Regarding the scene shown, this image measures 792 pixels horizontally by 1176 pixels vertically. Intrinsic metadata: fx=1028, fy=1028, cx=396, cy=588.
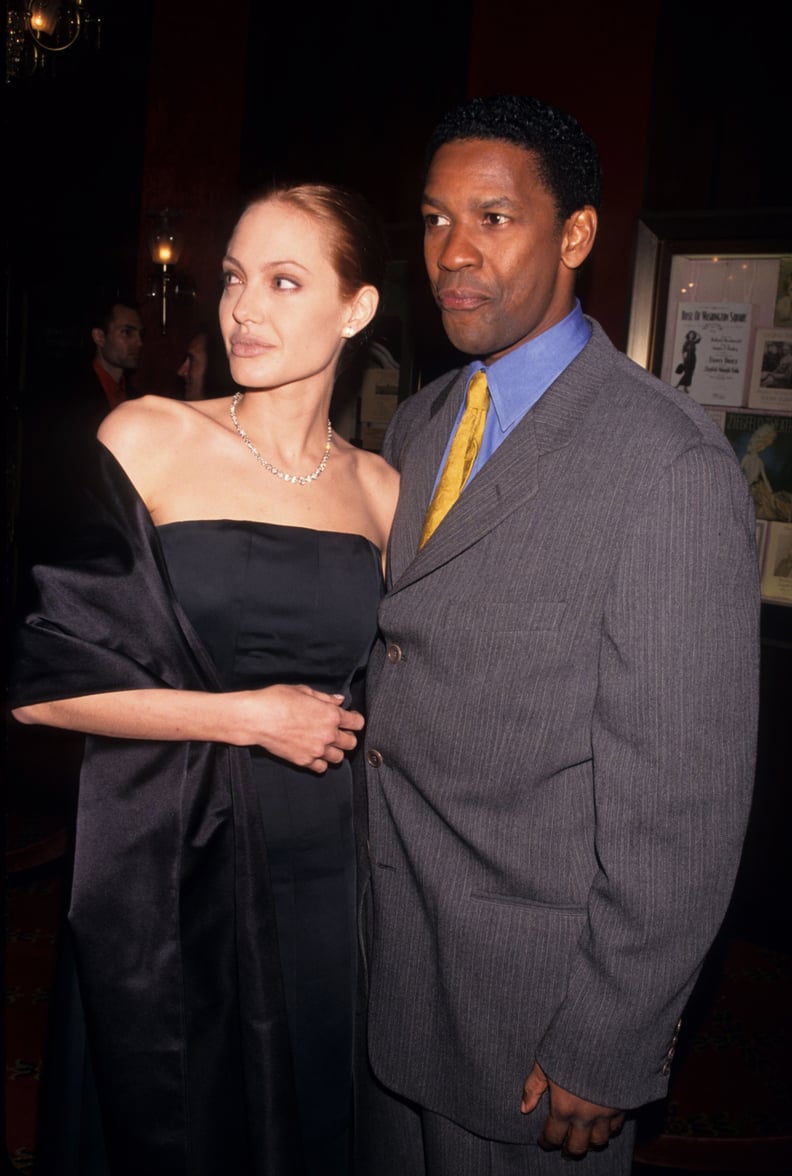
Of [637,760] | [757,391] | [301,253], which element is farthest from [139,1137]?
[757,391]

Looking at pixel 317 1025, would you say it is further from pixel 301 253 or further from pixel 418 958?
pixel 301 253

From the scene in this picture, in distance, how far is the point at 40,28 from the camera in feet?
15.0

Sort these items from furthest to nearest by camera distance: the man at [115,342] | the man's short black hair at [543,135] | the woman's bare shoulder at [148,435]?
the man at [115,342] < the woman's bare shoulder at [148,435] < the man's short black hair at [543,135]

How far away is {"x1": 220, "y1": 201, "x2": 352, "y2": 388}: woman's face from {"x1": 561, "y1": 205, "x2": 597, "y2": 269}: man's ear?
15.4 inches

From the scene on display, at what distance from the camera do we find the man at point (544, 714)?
1316mm

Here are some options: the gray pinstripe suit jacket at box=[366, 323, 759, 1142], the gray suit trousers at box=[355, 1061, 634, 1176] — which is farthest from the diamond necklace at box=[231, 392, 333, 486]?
the gray suit trousers at box=[355, 1061, 634, 1176]

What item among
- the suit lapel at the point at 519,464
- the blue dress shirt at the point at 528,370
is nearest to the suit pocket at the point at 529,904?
the suit lapel at the point at 519,464

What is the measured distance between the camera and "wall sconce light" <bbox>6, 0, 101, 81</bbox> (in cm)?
452

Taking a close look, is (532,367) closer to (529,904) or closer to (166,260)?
(529,904)

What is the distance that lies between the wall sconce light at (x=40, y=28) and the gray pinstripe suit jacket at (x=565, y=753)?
4.10 metres

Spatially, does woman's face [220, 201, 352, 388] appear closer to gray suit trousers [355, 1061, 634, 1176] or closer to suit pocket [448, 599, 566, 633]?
suit pocket [448, 599, 566, 633]

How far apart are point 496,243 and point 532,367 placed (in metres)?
0.19

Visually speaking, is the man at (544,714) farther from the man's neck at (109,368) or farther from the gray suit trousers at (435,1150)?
the man's neck at (109,368)

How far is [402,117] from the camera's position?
16.4ft
